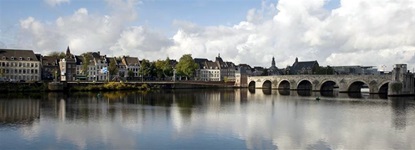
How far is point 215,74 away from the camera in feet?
511

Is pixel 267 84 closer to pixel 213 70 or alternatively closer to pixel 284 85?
pixel 284 85

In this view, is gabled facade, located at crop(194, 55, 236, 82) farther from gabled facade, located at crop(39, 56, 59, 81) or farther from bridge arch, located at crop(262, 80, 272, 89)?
gabled facade, located at crop(39, 56, 59, 81)

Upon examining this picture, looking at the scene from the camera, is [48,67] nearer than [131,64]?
Yes

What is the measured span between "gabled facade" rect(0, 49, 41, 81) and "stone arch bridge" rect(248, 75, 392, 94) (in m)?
58.5

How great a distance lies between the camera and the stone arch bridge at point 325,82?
8312 cm

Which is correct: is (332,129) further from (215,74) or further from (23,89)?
(215,74)

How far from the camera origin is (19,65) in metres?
101

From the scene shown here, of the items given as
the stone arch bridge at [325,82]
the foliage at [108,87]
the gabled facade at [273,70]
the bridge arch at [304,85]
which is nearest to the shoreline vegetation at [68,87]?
the foliage at [108,87]

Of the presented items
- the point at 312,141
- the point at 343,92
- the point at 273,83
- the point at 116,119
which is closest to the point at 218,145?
the point at 312,141

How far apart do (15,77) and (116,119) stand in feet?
248

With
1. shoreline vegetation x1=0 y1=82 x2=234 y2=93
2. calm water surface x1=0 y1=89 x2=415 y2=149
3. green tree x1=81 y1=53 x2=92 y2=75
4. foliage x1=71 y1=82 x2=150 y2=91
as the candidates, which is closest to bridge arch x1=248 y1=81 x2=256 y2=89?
shoreline vegetation x1=0 y1=82 x2=234 y2=93

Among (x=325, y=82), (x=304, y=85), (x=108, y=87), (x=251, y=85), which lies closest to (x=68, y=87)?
(x=108, y=87)

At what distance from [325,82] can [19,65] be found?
72.5 m

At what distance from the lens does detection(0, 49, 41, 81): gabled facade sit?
3920 inches
